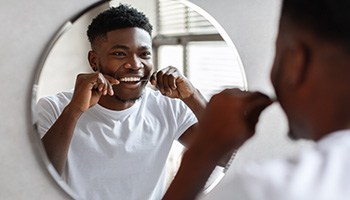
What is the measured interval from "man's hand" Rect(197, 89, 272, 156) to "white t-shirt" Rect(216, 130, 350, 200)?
2.8 inches

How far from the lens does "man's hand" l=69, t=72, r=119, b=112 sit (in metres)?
0.79

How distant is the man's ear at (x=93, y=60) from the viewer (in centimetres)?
78

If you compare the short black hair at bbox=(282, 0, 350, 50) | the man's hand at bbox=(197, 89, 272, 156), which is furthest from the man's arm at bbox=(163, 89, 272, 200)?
the short black hair at bbox=(282, 0, 350, 50)

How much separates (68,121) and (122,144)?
0.09 m

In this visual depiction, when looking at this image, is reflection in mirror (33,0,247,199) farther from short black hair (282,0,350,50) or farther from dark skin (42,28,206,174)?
short black hair (282,0,350,50)

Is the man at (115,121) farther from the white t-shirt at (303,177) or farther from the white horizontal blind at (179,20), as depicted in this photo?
the white t-shirt at (303,177)

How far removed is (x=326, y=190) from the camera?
33 cm

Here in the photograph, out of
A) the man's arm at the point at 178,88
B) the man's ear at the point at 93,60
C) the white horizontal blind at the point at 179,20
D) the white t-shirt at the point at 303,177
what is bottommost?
the man's arm at the point at 178,88

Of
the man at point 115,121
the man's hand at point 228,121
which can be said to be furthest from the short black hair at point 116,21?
the man's hand at point 228,121

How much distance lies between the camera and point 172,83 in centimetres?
86

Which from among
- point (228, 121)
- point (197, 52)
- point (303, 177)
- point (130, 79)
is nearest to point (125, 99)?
point (130, 79)

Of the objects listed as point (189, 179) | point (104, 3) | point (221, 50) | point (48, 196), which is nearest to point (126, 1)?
point (104, 3)

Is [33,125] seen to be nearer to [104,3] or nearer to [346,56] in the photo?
[104,3]

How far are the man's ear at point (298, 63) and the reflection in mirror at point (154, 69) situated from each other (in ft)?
1.35
